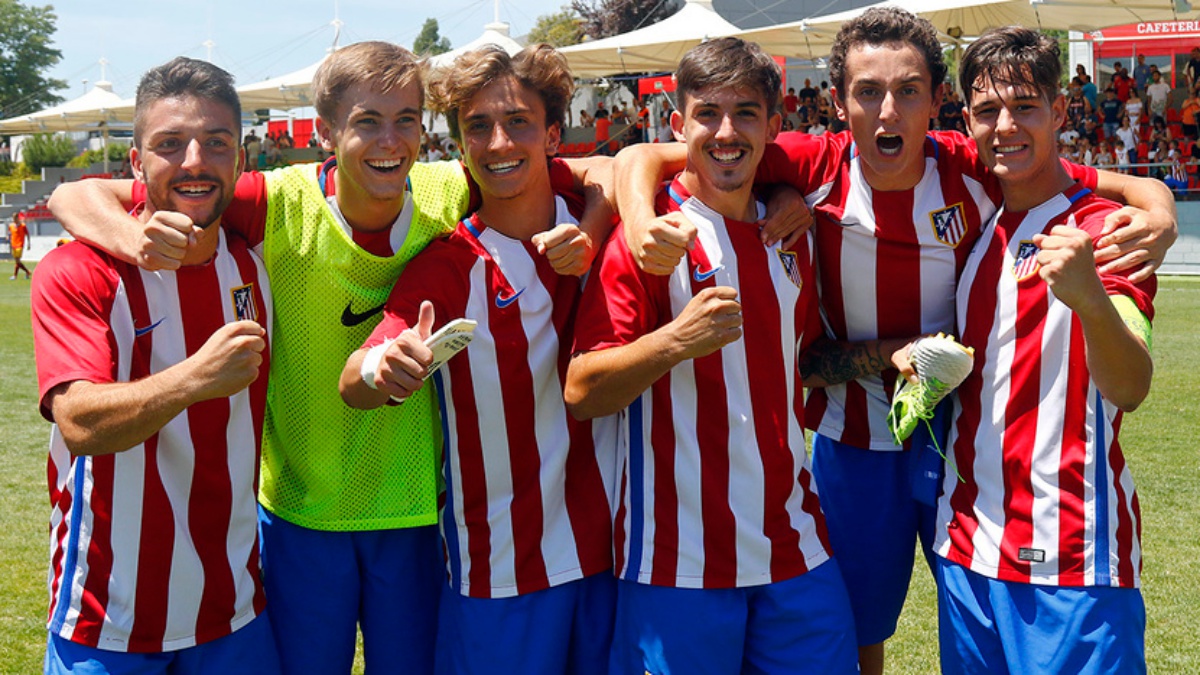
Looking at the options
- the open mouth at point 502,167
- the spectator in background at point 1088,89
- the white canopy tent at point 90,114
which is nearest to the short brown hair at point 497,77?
the open mouth at point 502,167

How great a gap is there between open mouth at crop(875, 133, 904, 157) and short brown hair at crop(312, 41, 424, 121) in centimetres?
141

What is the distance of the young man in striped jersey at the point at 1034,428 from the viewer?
3146 mm

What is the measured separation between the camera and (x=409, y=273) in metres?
3.42

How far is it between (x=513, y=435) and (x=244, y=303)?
2.86ft

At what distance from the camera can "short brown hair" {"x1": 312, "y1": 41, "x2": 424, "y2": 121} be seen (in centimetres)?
345

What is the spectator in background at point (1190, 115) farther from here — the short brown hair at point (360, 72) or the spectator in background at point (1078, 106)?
the short brown hair at point (360, 72)

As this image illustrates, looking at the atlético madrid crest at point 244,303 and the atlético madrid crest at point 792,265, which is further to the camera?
the atlético madrid crest at point 792,265

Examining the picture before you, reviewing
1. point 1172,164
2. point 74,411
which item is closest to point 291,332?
point 74,411

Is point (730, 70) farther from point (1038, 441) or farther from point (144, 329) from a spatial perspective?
point (144, 329)

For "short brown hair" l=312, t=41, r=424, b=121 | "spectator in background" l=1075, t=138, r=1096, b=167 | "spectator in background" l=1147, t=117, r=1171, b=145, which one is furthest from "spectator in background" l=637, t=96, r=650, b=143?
"short brown hair" l=312, t=41, r=424, b=121

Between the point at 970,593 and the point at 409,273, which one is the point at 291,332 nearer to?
the point at 409,273

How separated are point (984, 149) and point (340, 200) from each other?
194cm

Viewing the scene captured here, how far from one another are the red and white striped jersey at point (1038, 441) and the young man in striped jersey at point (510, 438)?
1.07 m

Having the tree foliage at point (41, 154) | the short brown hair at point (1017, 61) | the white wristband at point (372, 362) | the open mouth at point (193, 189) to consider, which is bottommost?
the white wristband at point (372, 362)
